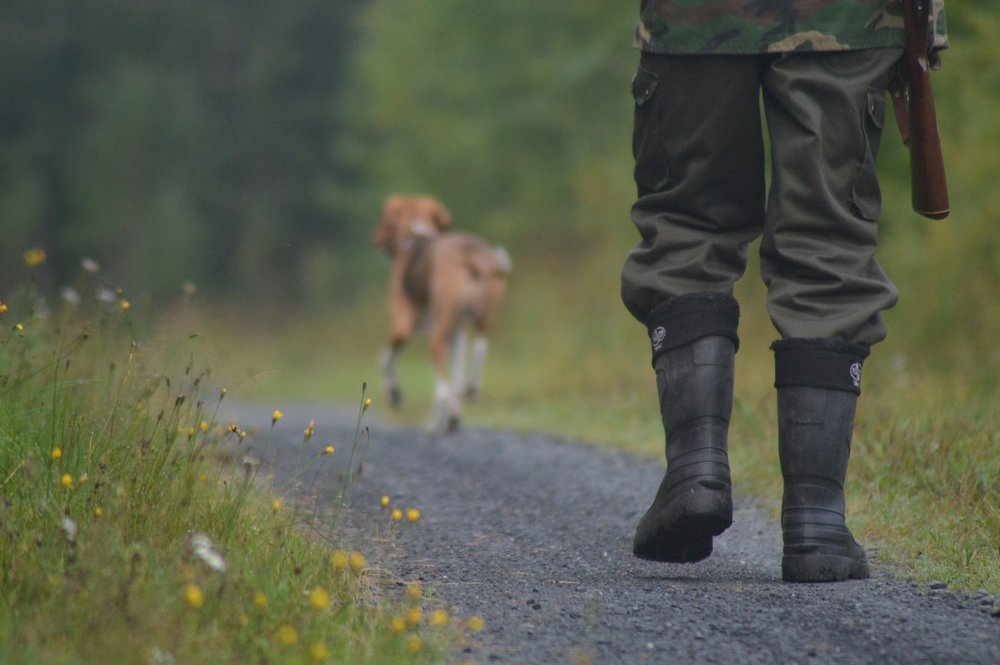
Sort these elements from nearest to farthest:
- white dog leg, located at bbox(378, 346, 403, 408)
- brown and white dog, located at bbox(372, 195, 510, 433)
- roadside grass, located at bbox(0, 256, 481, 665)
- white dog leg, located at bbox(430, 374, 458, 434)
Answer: roadside grass, located at bbox(0, 256, 481, 665), white dog leg, located at bbox(430, 374, 458, 434), brown and white dog, located at bbox(372, 195, 510, 433), white dog leg, located at bbox(378, 346, 403, 408)

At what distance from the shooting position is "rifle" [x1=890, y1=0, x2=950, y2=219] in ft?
8.96

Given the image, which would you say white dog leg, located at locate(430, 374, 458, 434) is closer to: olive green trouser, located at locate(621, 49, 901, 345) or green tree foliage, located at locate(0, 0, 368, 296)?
olive green trouser, located at locate(621, 49, 901, 345)

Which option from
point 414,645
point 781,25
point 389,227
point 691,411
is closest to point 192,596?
point 414,645

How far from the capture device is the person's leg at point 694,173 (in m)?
2.79

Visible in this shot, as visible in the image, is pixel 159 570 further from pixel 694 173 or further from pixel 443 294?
pixel 443 294

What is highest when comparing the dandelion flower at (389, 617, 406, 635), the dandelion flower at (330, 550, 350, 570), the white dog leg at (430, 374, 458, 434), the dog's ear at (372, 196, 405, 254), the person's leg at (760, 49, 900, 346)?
the dog's ear at (372, 196, 405, 254)

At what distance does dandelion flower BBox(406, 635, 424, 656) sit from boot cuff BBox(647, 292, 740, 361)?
993 millimetres

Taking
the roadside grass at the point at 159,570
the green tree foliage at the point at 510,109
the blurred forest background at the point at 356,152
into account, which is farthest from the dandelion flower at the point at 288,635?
the green tree foliage at the point at 510,109

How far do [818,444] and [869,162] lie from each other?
60cm

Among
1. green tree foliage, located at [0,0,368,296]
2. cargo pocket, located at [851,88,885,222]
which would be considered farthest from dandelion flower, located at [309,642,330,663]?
green tree foliage, located at [0,0,368,296]

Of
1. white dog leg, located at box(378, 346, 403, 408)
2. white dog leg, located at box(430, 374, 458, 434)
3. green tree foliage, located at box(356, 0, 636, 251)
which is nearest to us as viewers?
white dog leg, located at box(430, 374, 458, 434)

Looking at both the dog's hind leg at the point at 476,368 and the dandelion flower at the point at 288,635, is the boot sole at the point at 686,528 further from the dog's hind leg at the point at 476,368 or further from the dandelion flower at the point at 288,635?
the dog's hind leg at the point at 476,368

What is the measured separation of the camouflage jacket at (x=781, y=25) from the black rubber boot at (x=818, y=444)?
62cm

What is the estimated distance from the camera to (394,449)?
5734 millimetres
